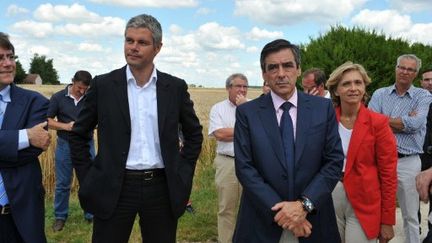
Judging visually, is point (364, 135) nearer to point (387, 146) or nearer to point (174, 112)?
point (387, 146)

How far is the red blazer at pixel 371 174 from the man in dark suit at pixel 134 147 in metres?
1.26

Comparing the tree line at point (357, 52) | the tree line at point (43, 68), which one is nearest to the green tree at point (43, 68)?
the tree line at point (43, 68)

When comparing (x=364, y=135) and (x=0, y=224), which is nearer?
(x=0, y=224)

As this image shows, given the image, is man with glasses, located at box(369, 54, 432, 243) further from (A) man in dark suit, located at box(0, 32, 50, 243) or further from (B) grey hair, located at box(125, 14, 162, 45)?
(A) man in dark suit, located at box(0, 32, 50, 243)

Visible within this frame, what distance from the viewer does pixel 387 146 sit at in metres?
3.46

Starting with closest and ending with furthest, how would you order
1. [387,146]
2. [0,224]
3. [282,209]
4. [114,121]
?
[282,209] → [0,224] → [114,121] → [387,146]

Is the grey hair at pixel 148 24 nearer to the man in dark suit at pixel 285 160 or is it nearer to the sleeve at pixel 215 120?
the man in dark suit at pixel 285 160

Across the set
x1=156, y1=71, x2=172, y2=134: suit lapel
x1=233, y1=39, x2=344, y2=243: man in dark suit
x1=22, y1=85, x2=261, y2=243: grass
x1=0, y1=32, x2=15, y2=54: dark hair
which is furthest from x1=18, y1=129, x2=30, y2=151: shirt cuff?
x1=22, y1=85, x2=261, y2=243: grass

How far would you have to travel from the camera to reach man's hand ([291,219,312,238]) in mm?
2846

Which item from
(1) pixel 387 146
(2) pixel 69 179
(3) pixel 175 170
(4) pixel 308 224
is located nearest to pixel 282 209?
(4) pixel 308 224

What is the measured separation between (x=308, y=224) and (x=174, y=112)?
123 cm

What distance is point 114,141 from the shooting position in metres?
3.21

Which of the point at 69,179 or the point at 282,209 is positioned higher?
the point at 282,209

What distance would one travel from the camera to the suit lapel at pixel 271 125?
2.87 metres
